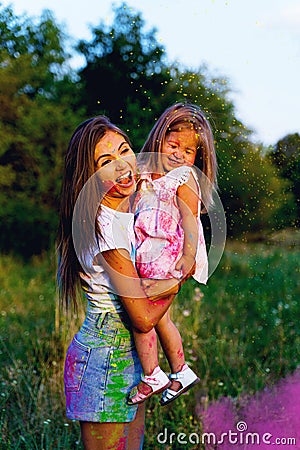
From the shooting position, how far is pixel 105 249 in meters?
1.35

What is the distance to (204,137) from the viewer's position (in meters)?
1.56

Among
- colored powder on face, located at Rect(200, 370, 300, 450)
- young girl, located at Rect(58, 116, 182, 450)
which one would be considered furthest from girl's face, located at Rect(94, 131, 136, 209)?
colored powder on face, located at Rect(200, 370, 300, 450)

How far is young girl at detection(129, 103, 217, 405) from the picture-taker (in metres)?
1.40

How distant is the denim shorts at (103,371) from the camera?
140 centimetres

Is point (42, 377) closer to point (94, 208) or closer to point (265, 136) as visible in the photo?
point (265, 136)

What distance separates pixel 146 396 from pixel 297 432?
Result: 130 centimetres

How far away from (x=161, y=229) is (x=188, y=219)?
77 millimetres

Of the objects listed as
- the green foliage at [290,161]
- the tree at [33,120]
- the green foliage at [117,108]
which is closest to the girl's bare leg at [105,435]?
the green foliage at [117,108]

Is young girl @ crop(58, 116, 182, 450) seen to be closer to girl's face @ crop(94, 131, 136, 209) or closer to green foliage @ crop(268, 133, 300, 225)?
girl's face @ crop(94, 131, 136, 209)

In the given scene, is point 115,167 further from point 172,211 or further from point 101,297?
point 101,297

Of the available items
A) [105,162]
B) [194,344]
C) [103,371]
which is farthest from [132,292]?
[194,344]

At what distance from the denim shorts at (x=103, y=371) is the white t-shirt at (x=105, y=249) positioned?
0.09ft

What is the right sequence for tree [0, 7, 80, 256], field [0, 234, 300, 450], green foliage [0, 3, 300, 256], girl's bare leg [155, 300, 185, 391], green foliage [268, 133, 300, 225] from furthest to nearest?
tree [0, 7, 80, 256] → field [0, 234, 300, 450] → green foliage [268, 133, 300, 225] → green foliage [0, 3, 300, 256] → girl's bare leg [155, 300, 185, 391]

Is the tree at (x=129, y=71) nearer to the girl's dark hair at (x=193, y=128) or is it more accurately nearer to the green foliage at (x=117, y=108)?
the green foliage at (x=117, y=108)
